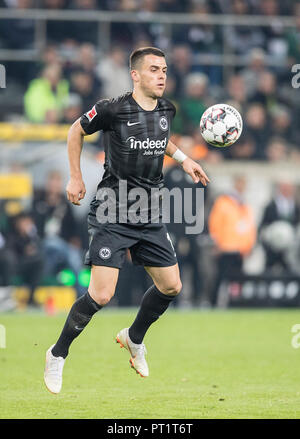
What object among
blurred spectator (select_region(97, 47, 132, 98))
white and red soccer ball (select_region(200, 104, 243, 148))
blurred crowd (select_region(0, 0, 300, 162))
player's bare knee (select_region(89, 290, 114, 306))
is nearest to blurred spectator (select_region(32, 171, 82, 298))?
blurred crowd (select_region(0, 0, 300, 162))

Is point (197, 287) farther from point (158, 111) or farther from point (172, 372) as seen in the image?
point (158, 111)

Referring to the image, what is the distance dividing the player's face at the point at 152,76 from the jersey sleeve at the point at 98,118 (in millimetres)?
310

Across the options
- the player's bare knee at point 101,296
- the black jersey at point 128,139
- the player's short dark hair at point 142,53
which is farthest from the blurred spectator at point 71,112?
the player's bare knee at point 101,296

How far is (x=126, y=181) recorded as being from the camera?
7750 mm

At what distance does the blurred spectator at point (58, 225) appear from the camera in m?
15.3

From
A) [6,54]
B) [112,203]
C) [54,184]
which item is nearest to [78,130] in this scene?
[112,203]

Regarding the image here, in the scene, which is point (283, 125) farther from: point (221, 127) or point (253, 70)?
point (221, 127)

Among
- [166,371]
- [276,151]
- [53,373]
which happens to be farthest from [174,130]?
[53,373]

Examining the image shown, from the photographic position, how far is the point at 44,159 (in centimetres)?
1600

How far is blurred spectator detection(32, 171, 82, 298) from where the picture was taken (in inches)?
603

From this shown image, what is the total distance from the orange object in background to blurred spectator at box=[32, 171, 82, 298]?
2.17 m

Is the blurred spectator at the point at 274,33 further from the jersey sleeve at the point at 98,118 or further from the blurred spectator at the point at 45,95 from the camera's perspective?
the jersey sleeve at the point at 98,118

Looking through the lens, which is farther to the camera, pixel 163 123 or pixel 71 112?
pixel 71 112

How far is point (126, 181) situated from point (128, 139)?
12.6 inches
